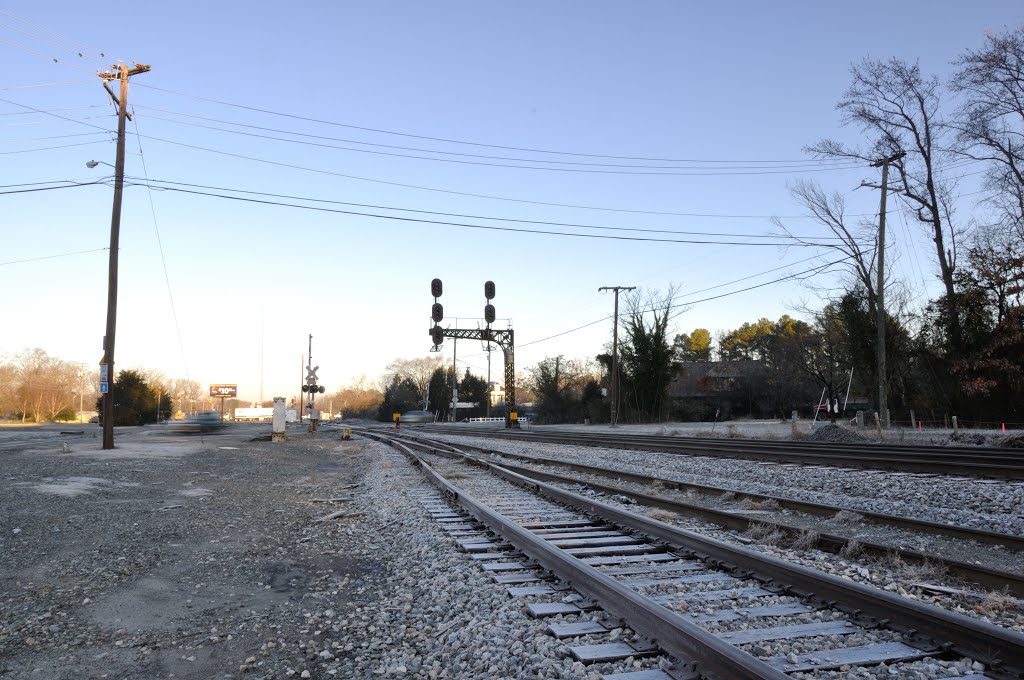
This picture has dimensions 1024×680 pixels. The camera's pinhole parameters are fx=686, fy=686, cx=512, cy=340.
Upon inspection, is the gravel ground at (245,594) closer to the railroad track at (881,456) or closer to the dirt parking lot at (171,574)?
the dirt parking lot at (171,574)

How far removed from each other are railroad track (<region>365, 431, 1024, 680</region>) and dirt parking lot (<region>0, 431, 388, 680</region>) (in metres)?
1.52

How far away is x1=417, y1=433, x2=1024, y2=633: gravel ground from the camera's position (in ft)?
16.4

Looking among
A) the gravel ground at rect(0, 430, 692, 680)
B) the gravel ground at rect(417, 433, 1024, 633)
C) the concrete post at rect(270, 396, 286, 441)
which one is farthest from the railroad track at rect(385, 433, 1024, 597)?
the concrete post at rect(270, 396, 286, 441)

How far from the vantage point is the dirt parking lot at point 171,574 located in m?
4.39

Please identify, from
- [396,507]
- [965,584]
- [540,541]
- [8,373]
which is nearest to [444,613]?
[540,541]

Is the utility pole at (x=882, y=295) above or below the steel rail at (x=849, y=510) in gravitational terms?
above

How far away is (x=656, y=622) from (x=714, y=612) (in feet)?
2.61

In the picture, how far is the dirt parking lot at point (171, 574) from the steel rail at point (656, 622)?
159 cm

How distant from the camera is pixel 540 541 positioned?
21.3 ft

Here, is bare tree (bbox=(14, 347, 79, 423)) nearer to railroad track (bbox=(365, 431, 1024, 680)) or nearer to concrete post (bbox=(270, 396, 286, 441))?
concrete post (bbox=(270, 396, 286, 441))

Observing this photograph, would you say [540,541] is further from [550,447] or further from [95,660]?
[550,447]

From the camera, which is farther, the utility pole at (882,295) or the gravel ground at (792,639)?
the utility pole at (882,295)

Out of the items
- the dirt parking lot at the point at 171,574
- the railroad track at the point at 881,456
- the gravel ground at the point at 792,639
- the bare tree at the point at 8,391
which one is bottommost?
the dirt parking lot at the point at 171,574

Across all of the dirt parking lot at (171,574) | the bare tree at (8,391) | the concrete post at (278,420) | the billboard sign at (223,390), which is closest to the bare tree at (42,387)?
the bare tree at (8,391)
